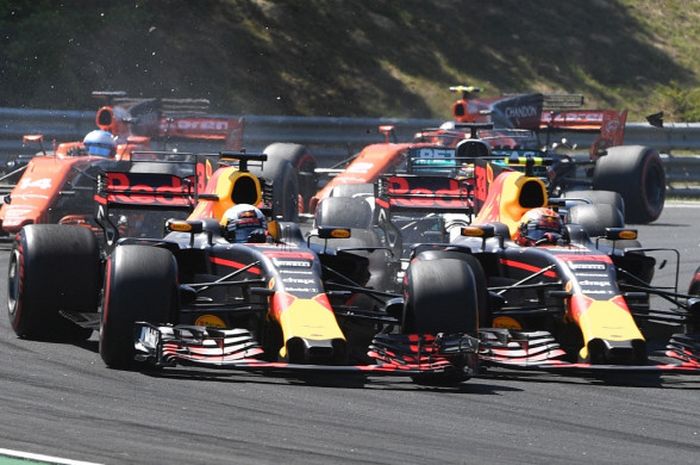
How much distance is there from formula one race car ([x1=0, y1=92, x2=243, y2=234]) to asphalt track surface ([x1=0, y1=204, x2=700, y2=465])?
749cm

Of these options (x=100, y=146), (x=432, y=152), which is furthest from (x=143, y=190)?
(x=432, y=152)

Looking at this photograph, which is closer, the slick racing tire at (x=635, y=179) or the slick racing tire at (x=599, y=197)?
the slick racing tire at (x=599, y=197)

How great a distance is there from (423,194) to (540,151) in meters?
6.83

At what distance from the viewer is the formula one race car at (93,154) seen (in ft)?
63.2

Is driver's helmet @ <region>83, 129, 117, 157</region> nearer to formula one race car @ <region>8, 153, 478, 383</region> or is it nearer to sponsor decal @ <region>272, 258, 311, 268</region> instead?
formula one race car @ <region>8, 153, 478, 383</region>

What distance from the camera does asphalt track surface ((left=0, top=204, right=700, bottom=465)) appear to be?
27.5 ft

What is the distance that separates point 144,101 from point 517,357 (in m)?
14.1

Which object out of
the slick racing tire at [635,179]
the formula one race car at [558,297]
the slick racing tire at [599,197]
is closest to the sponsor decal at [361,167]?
the slick racing tire at [635,179]

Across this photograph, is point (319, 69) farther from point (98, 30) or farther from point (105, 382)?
point (105, 382)

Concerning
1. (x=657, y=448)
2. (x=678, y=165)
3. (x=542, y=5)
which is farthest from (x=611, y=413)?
(x=542, y=5)

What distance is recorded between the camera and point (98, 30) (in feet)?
108

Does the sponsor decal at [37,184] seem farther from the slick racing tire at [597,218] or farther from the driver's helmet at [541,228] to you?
the driver's helmet at [541,228]

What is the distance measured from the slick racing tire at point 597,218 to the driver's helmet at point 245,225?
4.42m

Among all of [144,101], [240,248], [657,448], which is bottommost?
[657,448]
